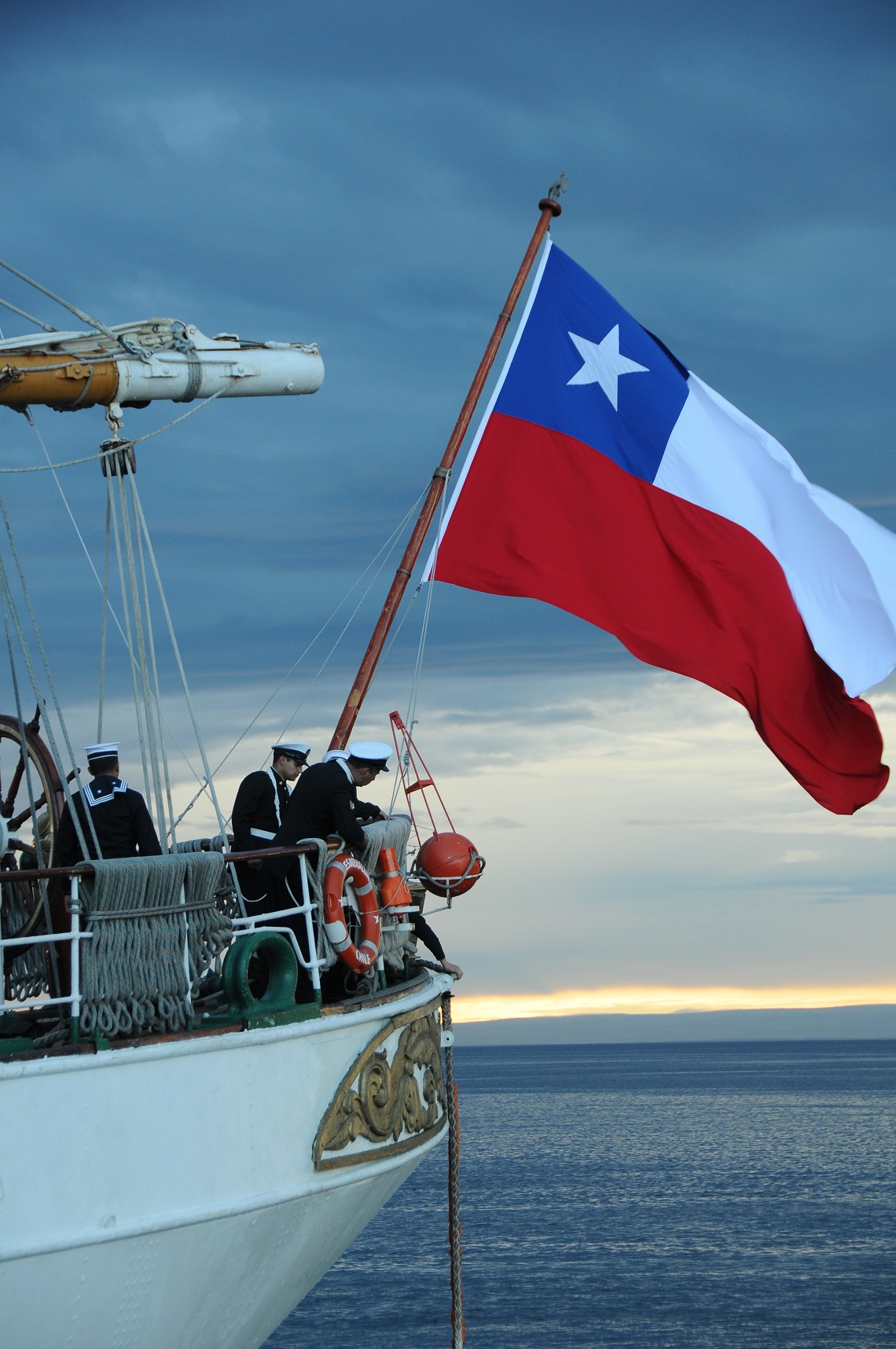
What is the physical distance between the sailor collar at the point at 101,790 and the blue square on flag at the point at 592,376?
7018 mm

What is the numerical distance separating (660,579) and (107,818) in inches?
275

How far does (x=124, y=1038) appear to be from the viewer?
885cm

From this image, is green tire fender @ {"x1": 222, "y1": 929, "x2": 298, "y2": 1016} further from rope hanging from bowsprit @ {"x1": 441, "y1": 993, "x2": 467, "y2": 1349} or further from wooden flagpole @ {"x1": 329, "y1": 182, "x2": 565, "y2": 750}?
wooden flagpole @ {"x1": 329, "y1": 182, "x2": 565, "y2": 750}

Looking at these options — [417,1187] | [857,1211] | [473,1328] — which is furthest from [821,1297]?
[417,1187]

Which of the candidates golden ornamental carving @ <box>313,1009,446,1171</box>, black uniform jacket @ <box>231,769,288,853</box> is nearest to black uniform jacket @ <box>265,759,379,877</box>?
black uniform jacket @ <box>231,769,288,853</box>

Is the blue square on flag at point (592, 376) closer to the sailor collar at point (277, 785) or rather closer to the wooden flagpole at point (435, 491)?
the wooden flagpole at point (435, 491)

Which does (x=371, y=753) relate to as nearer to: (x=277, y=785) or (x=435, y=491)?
(x=277, y=785)

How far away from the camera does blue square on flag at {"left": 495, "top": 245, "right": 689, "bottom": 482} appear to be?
50.6 feet

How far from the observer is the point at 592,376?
618 inches

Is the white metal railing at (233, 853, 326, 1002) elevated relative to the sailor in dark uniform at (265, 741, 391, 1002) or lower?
lower

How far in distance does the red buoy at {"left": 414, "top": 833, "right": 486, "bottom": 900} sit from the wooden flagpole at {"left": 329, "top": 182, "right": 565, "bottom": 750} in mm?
1644

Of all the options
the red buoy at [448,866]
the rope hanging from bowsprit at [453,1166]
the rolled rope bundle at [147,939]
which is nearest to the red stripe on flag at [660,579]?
the red buoy at [448,866]

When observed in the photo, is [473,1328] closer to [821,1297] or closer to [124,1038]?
[821,1297]

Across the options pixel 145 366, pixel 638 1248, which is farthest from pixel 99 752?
pixel 638 1248
